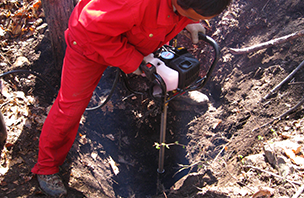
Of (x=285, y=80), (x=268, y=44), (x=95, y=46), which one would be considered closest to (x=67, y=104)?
(x=95, y=46)

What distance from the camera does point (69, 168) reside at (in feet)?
6.58

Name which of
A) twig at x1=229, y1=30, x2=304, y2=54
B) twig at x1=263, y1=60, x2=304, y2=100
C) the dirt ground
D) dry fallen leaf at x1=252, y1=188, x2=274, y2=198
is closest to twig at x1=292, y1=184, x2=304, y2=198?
the dirt ground

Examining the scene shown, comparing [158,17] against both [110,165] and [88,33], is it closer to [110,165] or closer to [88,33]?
[88,33]

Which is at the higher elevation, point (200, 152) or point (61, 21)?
point (61, 21)

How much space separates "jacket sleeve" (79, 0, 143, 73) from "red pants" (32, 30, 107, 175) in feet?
0.82

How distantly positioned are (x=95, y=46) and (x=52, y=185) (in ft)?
4.49

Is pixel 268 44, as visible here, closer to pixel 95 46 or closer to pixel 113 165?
pixel 95 46

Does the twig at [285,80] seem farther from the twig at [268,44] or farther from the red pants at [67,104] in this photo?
the red pants at [67,104]

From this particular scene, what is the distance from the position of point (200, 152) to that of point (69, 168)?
1539 millimetres

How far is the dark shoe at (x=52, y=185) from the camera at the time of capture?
5.98 feet

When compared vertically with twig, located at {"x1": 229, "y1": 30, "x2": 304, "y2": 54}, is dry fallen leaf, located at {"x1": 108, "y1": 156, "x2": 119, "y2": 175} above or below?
below

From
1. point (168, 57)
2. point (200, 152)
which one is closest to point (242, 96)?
point (200, 152)

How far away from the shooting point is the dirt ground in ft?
5.92

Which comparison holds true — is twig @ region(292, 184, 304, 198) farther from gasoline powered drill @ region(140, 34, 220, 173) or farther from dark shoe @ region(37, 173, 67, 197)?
dark shoe @ region(37, 173, 67, 197)
